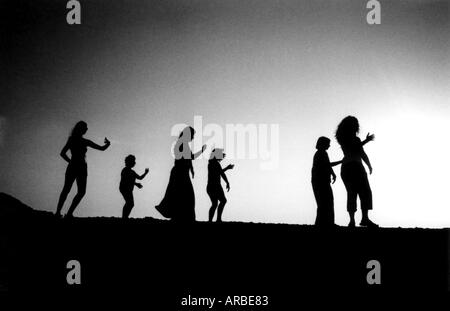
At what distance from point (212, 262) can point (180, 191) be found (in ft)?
11.0

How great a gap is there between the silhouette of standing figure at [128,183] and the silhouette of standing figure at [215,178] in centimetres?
170

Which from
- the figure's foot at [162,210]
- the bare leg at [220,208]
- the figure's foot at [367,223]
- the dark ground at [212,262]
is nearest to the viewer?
the dark ground at [212,262]

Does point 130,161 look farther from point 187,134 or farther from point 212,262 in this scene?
point 212,262

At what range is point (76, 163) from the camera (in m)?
8.91

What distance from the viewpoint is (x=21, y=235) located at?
246 inches

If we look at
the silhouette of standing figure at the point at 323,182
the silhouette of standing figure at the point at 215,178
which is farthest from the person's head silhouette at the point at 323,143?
the silhouette of standing figure at the point at 215,178

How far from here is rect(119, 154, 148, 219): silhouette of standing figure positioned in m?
11.3

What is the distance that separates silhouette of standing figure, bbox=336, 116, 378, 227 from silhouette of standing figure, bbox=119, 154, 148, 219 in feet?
17.0

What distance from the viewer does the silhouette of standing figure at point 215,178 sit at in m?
11.3

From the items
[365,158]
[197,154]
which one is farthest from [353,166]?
[197,154]

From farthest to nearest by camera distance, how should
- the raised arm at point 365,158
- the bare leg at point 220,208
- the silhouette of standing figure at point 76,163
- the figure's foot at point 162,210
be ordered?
the bare leg at point 220,208
the figure's foot at point 162,210
the silhouette of standing figure at point 76,163
the raised arm at point 365,158

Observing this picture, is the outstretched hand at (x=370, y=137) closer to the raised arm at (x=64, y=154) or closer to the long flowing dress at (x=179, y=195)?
the long flowing dress at (x=179, y=195)
